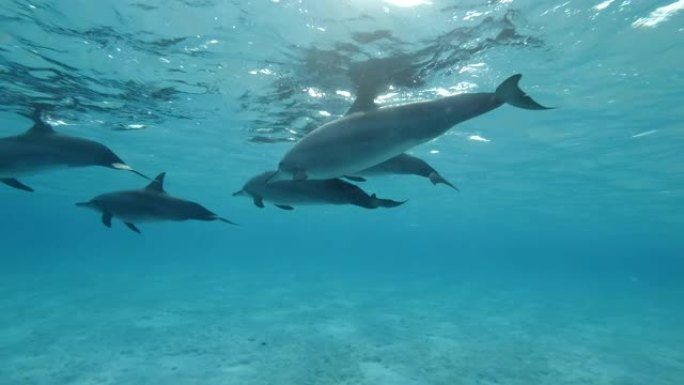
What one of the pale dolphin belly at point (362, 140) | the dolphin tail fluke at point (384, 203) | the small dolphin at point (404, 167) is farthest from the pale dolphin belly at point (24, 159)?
the dolphin tail fluke at point (384, 203)

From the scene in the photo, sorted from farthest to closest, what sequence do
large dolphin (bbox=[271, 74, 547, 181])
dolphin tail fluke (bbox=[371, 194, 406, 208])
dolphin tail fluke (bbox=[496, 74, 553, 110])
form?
dolphin tail fluke (bbox=[371, 194, 406, 208]) < large dolphin (bbox=[271, 74, 547, 181]) < dolphin tail fluke (bbox=[496, 74, 553, 110])

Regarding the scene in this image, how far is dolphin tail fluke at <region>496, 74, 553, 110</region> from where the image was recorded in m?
3.93

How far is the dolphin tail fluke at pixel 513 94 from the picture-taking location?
12.9 ft

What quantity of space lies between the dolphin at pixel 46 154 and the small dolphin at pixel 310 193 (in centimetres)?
227

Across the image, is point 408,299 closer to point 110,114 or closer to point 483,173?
point 483,173

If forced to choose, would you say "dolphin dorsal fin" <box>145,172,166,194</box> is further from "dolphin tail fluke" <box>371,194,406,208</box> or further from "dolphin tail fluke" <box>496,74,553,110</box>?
"dolphin tail fluke" <box>496,74,553,110</box>

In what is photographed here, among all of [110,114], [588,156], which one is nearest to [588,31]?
[588,156]

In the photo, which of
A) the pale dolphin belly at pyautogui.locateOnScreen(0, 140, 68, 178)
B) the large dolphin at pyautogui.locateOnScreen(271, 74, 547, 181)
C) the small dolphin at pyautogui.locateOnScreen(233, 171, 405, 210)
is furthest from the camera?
the pale dolphin belly at pyautogui.locateOnScreen(0, 140, 68, 178)

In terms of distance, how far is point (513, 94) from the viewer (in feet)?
13.2

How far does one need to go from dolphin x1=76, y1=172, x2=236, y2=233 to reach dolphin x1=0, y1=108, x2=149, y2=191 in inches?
20.7

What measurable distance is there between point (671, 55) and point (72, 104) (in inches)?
841

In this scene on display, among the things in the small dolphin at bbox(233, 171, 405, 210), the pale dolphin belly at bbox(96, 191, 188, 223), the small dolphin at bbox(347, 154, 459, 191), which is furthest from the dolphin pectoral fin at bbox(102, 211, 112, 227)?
the small dolphin at bbox(347, 154, 459, 191)

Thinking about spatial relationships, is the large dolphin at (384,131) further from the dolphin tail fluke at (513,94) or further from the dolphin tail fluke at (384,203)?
the dolphin tail fluke at (384,203)

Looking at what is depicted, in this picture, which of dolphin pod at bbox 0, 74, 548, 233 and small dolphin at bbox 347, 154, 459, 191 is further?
small dolphin at bbox 347, 154, 459, 191
